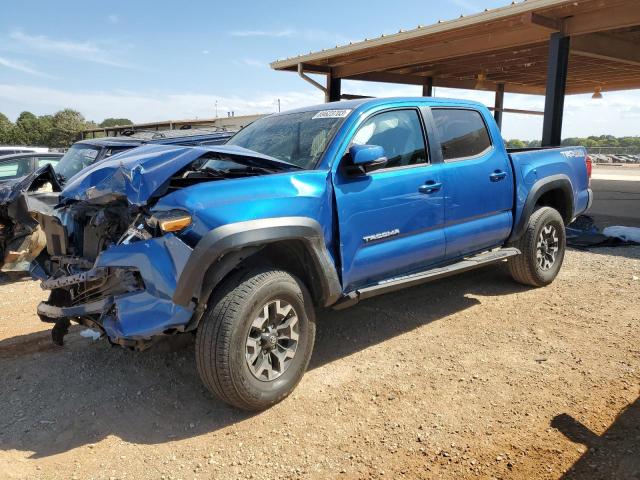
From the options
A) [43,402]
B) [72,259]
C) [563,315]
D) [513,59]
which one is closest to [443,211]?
[563,315]

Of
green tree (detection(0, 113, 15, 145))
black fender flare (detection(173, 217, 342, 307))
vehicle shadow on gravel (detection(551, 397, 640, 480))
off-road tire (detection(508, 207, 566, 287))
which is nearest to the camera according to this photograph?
vehicle shadow on gravel (detection(551, 397, 640, 480))

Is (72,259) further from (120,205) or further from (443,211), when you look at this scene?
(443,211)

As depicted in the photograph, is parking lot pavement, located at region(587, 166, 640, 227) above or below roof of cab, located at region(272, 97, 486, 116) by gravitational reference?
below

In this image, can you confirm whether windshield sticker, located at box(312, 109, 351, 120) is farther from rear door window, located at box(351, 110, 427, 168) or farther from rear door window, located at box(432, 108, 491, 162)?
A: rear door window, located at box(432, 108, 491, 162)

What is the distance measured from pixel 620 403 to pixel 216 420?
254cm

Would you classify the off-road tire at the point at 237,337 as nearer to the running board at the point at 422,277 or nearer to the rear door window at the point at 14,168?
the running board at the point at 422,277

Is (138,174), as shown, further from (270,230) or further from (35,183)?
(35,183)

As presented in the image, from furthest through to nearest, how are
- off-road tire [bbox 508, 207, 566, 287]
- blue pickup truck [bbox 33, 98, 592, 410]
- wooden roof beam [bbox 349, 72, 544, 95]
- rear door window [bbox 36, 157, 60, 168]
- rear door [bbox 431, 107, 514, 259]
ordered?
wooden roof beam [bbox 349, 72, 544, 95]
rear door window [bbox 36, 157, 60, 168]
off-road tire [bbox 508, 207, 566, 287]
rear door [bbox 431, 107, 514, 259]
blue pickup truck [bbox 33, 98, 592, 410]

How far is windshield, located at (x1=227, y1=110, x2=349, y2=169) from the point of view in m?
3.74

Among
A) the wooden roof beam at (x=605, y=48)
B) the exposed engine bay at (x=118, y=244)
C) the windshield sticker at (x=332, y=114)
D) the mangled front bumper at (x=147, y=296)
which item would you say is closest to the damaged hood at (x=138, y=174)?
the exposed engine bay at (x=118, y=244)

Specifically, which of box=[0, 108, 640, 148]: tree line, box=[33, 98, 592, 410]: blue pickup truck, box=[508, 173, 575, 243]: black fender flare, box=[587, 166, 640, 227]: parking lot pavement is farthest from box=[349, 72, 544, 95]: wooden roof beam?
box=[0, 108, 640, 148]: tree line

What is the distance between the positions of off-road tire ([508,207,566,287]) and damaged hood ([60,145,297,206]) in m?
2.94

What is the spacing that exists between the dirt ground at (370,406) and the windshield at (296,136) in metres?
1.57

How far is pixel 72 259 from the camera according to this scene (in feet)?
11.2
